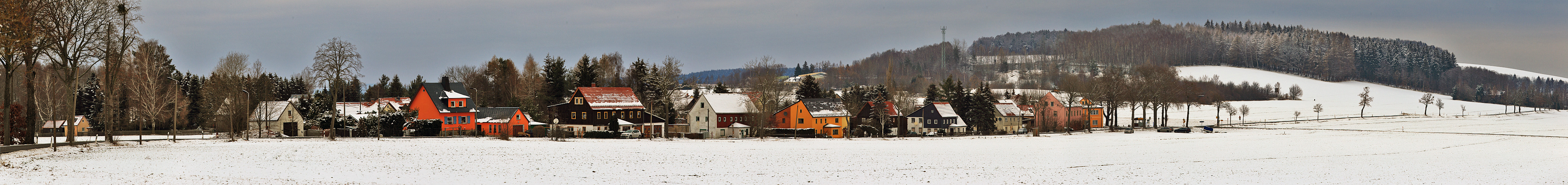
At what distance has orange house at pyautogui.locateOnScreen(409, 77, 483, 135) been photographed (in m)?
62.4

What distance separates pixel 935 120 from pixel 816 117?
10.2 m

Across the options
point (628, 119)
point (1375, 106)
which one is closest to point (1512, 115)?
point (1375, 106)

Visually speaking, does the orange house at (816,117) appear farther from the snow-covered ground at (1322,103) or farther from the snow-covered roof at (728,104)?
the snow-covered ground at (1322,103)

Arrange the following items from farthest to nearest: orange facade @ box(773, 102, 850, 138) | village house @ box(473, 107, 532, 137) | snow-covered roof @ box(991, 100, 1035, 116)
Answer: snow-covered roof @ box(991, 100, 1035, 116), orange facade @ box(773, 102, 850, 138), village house @ box(473, 107, 532, 137)

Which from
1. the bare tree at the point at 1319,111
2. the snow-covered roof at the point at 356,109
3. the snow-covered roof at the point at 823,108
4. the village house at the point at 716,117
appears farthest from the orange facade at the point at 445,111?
the bare tree at the point at 1319,111

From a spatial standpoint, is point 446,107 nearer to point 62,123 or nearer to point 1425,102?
point 62,123

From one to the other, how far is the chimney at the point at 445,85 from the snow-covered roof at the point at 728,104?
18010 millimetres

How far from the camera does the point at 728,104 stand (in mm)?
66000

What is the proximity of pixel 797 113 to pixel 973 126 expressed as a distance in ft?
46.8

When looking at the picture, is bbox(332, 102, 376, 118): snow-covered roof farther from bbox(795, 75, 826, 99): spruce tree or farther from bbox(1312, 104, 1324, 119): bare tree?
bbox(1312, 104, 1324, 119): bare tree

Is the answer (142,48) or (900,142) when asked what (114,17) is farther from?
(900,142)

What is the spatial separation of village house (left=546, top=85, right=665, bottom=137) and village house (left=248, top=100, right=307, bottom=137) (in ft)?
55.6

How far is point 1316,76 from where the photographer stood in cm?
18700

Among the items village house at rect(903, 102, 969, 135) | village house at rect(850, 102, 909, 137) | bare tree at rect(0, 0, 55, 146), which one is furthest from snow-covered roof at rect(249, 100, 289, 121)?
village house at rect(903, 102, 969, 135)
